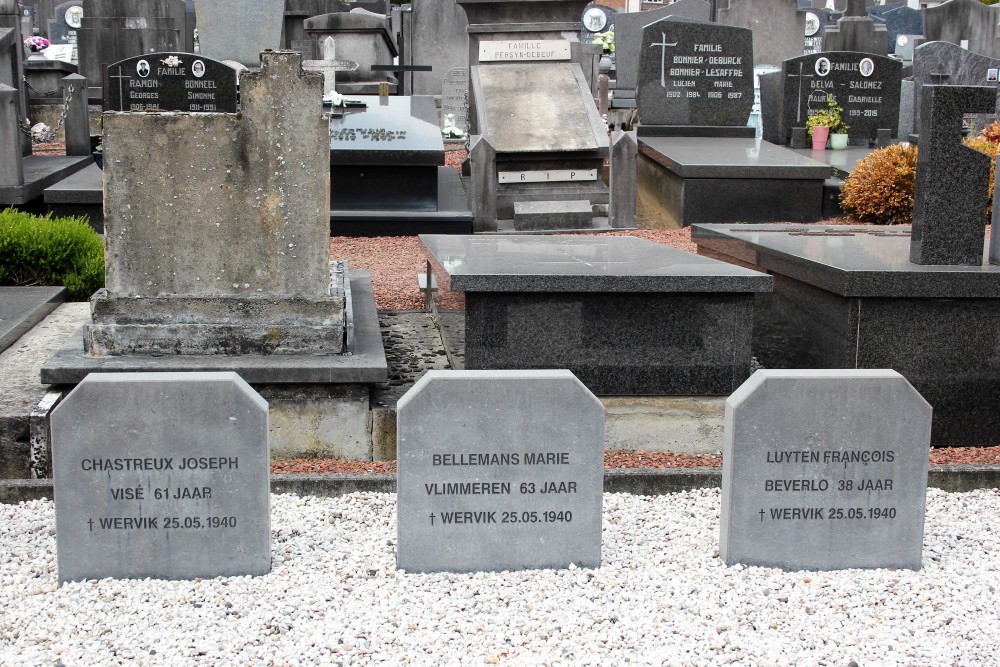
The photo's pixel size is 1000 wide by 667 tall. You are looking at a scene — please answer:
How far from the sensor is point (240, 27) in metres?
17.3

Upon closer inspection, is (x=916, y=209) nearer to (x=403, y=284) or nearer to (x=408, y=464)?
(x=408, y=464)

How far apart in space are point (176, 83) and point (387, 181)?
92.9 inches

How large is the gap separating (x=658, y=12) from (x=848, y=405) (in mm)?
18655

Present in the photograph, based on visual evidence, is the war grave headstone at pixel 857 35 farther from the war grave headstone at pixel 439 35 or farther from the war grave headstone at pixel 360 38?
the war grave headstone at pixel 360 38

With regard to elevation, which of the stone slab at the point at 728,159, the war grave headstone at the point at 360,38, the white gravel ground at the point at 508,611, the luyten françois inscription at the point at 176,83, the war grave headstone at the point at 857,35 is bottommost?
the white gravel ground at the point at 508,611

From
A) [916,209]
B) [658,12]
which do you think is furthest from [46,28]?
[916,209]

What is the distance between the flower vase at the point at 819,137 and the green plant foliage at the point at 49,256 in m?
8.92

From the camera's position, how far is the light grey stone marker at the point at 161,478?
336 centimetres

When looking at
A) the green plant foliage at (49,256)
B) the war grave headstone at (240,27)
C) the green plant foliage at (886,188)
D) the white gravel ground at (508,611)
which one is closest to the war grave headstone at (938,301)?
the white gravel ground at (508,611)

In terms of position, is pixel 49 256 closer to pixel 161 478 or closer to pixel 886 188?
pixel 161 478

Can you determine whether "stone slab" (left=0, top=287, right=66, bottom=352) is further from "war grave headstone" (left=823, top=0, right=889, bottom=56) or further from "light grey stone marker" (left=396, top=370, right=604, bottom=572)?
"war grave headstone" (left=823, top=0, right=889, bottom=56)

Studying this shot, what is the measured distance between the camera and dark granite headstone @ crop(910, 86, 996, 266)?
516cm

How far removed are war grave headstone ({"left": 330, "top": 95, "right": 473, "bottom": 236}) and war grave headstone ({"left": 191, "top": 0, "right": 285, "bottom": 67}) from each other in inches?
277

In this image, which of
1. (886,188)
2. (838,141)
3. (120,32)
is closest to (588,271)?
(886,188)
